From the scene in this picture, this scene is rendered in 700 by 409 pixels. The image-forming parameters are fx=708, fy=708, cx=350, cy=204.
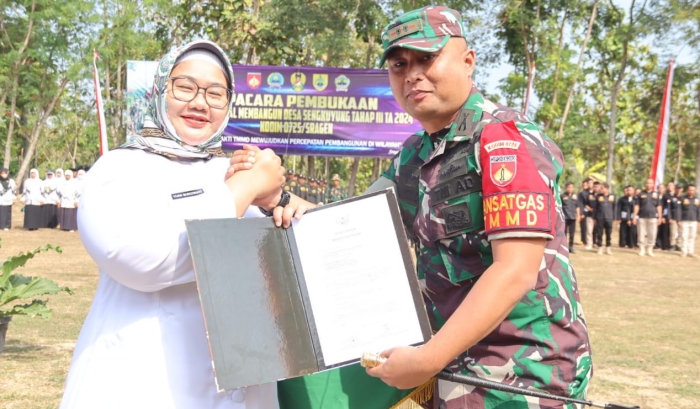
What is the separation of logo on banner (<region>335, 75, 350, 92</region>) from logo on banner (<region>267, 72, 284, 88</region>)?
3.83 feet

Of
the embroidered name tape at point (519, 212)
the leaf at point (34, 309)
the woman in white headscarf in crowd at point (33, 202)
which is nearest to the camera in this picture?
the embroidered name tape at point (519, 212)

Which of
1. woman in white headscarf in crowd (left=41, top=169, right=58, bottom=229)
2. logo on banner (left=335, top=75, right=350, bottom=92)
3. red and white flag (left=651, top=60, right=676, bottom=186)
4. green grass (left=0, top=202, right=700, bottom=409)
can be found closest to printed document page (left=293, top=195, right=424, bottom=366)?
green grass (left=0, top=202, right=700, bottom=409)

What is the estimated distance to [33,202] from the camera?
20812 millimetres

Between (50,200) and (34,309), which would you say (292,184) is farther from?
(34,309)

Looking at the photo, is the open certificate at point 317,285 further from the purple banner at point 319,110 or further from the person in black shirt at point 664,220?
the person in black shirt at point 664,220

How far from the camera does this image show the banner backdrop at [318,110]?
1494 cm

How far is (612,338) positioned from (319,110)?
29.3ft

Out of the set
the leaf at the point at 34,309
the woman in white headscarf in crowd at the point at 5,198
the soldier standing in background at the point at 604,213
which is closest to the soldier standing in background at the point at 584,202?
the soldier standing in background at the point at 604,213

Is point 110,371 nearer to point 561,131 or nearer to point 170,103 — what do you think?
point 170,103

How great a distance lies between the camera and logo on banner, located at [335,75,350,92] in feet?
49.1

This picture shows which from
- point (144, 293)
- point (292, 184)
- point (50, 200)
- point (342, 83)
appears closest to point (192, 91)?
point (144, 293)

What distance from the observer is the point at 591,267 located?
15281 millimetres

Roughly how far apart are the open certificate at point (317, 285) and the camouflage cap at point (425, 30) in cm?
38

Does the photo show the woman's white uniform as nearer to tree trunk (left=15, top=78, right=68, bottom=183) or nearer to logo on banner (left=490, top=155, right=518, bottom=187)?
logo on banner (left=490, top=155, right=518, bottom=187)
